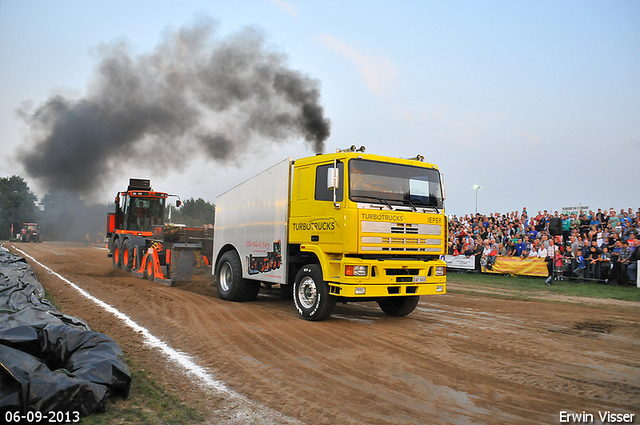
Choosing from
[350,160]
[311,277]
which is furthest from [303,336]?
[350,160]

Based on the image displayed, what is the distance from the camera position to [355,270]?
761 cm

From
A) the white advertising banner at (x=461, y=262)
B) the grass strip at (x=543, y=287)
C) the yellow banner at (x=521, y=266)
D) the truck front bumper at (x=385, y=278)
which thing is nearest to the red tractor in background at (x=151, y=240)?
the truck front bumper at (x=385, y=278)

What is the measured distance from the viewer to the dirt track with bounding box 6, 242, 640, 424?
4.09 m

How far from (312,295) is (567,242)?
45.2ft

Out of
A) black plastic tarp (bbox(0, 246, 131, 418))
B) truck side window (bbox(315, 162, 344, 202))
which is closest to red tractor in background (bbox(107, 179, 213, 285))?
truck side window (bbox(315, 162, 344, 202))

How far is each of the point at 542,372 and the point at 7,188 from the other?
91101 mm

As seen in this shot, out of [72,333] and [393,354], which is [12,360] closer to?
[72,333]

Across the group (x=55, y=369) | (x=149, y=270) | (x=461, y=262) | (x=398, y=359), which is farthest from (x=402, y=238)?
(x=461, y=262)

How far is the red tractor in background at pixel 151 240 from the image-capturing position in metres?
13.6

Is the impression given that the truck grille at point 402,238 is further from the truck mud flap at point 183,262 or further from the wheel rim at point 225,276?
the truck mud flap at point 183,262

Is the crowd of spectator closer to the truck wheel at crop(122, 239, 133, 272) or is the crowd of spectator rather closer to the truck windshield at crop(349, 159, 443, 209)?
the truck windshield at crop(349, 159, 443, 209)

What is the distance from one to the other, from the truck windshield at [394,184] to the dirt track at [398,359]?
89.6 inches

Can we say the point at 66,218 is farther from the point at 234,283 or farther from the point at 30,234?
the point at 234,283

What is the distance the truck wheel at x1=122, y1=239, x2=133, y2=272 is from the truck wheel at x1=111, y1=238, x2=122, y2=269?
1.56ft
